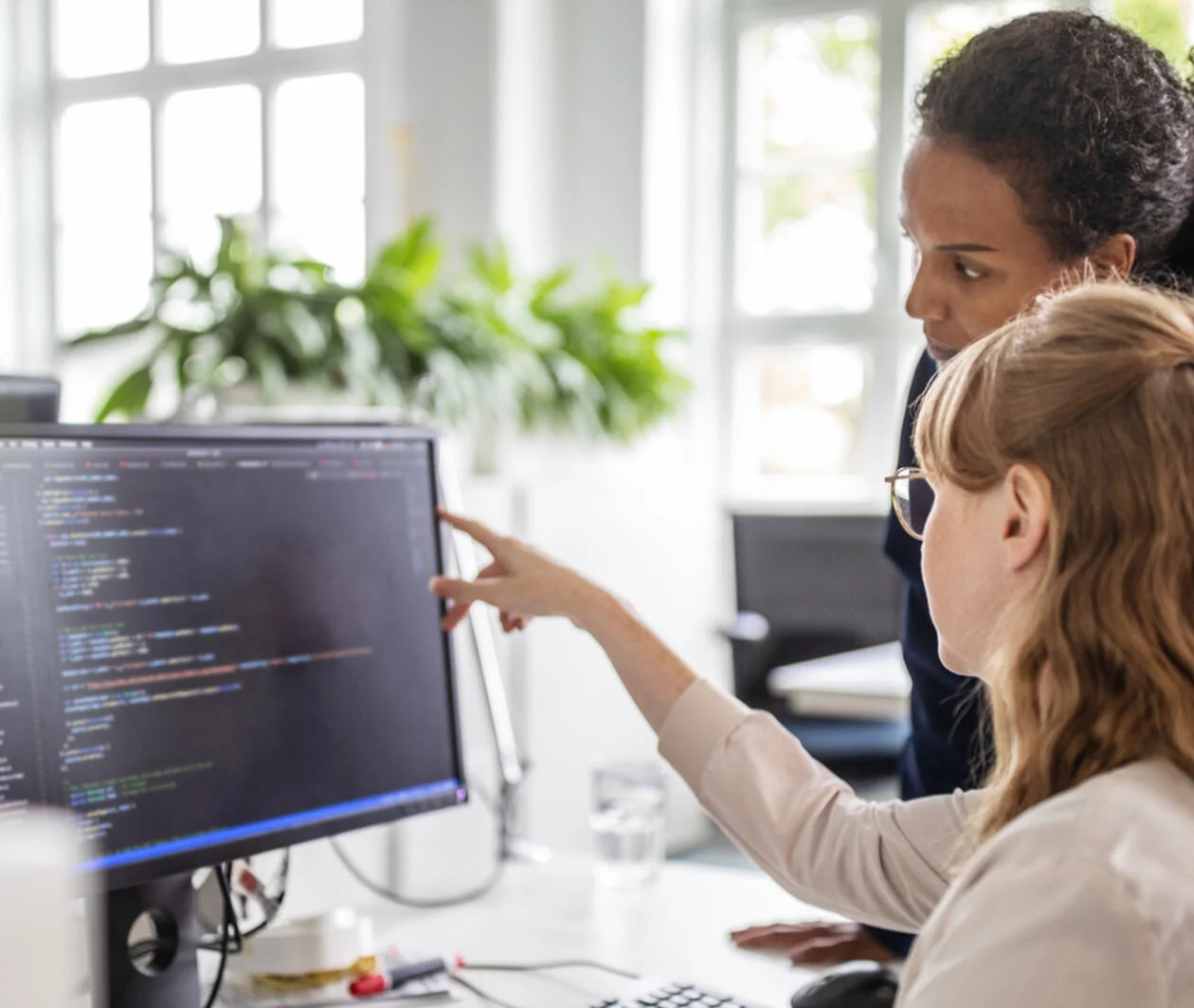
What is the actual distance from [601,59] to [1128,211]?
138 inches

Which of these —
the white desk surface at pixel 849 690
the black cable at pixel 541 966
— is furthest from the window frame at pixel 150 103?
the black cable at pixel 541 966

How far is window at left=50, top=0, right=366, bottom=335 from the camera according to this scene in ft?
15.7

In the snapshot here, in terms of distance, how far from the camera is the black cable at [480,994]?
1.13 metres

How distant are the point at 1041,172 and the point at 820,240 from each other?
354 centimetres

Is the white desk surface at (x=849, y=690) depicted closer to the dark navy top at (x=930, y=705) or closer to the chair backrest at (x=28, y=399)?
the dark navy top at (x=930, y=705)

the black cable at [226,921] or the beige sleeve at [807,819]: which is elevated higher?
the beige sleeve at [807,819]

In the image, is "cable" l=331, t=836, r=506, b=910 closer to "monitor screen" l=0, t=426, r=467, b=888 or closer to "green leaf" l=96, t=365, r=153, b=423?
"monitor screen" l=0, t=426, r=467, b=888

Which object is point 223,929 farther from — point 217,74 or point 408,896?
point 217,74

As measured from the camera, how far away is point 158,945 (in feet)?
3.44

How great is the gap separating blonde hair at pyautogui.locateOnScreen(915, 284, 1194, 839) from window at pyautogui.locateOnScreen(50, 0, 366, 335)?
4.17 m

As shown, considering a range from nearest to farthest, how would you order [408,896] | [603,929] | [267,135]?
[603,929], [408,896], [267,135]

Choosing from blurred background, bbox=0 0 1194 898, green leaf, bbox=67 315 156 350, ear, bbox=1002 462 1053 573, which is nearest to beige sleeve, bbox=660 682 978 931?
ear, bbox=1002 462 1053 573

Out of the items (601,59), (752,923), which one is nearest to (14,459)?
(752,923)

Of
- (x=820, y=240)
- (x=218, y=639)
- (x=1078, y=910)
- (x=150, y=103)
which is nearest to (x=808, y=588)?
(x=820, y=240)
